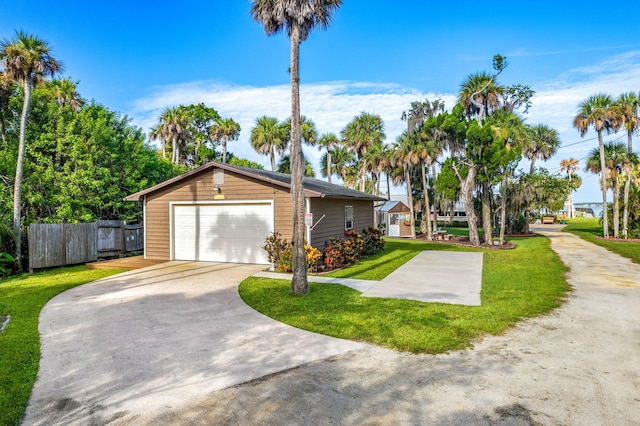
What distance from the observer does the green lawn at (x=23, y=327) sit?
373cm

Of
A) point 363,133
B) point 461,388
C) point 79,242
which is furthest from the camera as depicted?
point 363,133

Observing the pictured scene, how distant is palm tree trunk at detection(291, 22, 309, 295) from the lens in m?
7.96

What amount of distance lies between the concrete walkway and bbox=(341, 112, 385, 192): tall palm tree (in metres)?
22.5

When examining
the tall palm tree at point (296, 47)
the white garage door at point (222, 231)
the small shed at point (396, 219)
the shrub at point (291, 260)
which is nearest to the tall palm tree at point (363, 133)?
the small shed at point (396, 219)

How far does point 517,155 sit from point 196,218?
1692 centimetres

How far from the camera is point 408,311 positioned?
6852 mm

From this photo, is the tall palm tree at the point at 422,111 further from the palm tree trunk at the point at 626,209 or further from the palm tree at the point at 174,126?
the palm tree at the point at 174,126

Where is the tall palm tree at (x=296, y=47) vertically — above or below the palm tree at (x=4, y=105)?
below

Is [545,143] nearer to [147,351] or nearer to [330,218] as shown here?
[330,218]

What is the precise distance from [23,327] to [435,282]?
29.1 feet

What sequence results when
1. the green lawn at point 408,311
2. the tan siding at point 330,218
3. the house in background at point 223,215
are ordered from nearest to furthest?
1. the green lawn at point 408,311
2. the house in background at point 223,215
3. the tan siding at point 330,218

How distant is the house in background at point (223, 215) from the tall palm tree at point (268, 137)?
23338 millimetres

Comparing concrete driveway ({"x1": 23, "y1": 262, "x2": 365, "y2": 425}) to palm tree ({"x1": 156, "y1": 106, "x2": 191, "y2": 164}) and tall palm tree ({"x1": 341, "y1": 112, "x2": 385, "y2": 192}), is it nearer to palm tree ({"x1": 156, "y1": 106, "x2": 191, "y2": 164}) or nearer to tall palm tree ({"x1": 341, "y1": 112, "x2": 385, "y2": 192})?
palm tree ({"x1": 156, "y1": 106, "x2": 191, "y2": 164})

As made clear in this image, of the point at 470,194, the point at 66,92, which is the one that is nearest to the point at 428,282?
the point at 470,194
